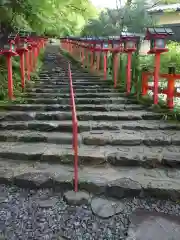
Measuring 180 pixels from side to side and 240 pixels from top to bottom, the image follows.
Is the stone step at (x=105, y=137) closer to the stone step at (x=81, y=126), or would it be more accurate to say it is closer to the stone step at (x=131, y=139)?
the stone step at (x=131, y=139)

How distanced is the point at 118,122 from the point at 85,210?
300 centimetres

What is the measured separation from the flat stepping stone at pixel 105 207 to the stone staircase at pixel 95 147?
0.53 ft

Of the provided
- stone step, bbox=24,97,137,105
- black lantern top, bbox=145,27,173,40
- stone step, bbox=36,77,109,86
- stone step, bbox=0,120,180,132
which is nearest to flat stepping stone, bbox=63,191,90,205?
stone step, bbox=0,120,180,132

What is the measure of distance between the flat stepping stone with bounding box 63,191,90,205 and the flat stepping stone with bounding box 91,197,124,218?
0.37ft

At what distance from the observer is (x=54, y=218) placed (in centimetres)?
352

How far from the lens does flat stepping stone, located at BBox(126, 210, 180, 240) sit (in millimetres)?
3178

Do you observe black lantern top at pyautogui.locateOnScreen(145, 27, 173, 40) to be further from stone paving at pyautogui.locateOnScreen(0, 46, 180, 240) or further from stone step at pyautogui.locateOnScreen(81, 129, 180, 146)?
stone step at pyautogui.locateOnScreen(81, 129, 180, 146)

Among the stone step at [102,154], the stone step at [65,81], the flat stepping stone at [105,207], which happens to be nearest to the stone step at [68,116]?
the stone step at [102,154]

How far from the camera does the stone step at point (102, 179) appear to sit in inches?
156

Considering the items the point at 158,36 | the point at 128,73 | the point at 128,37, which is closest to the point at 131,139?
the point at 158,36

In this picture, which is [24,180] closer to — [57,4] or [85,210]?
[85,210]

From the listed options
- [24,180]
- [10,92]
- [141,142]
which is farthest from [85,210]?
[10,92]

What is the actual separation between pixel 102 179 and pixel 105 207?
20.2 inches

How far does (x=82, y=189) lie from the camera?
4070mm
